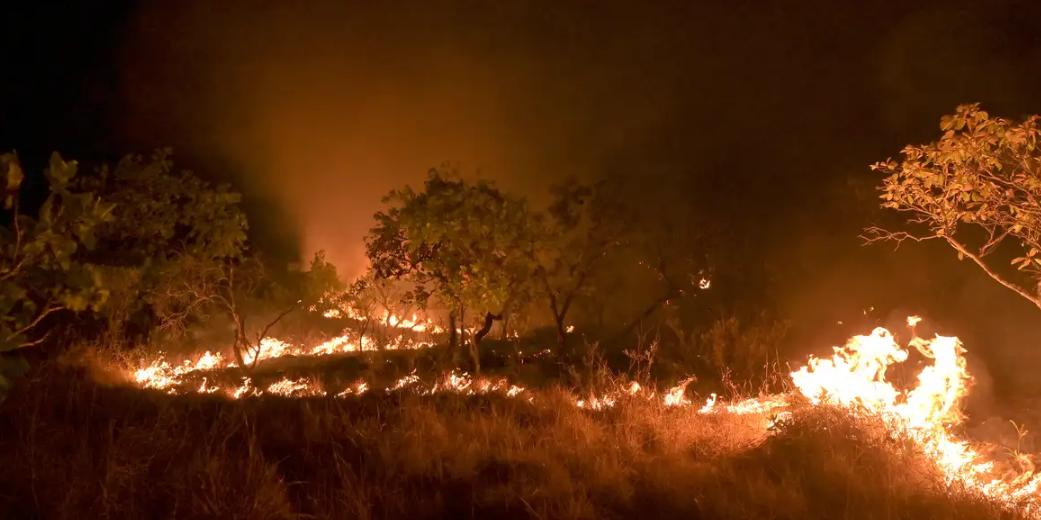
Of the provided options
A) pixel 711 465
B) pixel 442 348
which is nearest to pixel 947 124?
pixel 711 465

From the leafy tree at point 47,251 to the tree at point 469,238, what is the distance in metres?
9.46

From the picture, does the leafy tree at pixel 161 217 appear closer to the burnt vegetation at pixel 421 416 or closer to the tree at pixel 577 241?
the burnt vegetation at pixel 421 416

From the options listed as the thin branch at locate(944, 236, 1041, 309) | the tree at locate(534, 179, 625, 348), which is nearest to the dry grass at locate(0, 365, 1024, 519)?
the thin branch at locate(944, 236, 1041, 309)

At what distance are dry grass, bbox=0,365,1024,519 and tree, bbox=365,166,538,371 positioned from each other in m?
5.75

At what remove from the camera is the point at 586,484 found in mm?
5660

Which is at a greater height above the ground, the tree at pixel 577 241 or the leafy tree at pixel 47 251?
the tree at pixel 577 241

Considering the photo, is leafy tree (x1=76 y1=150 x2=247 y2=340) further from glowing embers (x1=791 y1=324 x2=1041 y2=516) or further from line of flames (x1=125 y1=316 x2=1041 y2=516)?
glowing embers (x1=791 y1=324 x2=1041 y2=516)

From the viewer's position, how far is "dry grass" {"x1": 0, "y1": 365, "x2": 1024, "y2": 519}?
4.97m

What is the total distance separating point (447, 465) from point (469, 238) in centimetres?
804

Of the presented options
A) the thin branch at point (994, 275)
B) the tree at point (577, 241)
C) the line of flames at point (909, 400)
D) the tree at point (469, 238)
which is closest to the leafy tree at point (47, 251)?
the line of flames at point (909, 400)

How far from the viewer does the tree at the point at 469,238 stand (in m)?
13.3

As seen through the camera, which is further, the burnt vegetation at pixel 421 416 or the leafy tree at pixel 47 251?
the burnt vegetation at pixel 421 416

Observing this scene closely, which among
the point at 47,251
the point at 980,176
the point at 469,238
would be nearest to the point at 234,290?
the point at 469,238

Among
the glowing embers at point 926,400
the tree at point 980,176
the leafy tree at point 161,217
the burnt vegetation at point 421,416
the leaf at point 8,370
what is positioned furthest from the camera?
the leafy tree at point 161,217
